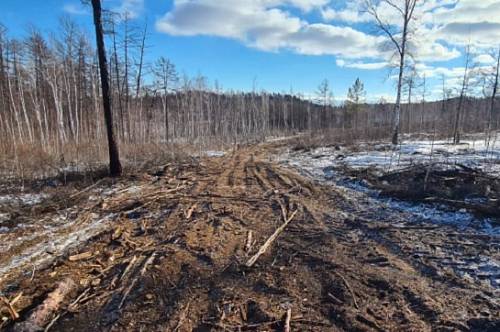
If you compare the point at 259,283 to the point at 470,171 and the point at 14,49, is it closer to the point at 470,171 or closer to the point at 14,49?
the point at 470,171

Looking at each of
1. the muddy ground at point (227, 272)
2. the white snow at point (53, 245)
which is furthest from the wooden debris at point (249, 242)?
the white snow at point (53, 245)

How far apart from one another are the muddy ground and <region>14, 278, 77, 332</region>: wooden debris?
2cm

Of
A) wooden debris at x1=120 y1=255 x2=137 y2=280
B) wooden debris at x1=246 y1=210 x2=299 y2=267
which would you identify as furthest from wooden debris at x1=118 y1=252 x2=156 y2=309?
wooden debris at x1=246 y1=210 x2=299 y2=267

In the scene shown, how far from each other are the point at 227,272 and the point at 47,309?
2.30 metres

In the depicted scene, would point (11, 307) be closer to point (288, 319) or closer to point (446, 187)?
point (288, 319)

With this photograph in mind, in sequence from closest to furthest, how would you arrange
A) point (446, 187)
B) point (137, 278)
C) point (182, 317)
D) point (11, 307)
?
point (182, 317) < point (11, 307) < point (137, 278) < point (446, 187)

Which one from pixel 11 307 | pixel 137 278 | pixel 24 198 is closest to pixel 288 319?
pixel 137 278

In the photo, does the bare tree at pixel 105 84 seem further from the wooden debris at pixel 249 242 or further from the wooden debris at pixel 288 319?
the wooden debris at pixel 288 319

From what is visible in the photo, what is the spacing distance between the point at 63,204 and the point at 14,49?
90.5ft

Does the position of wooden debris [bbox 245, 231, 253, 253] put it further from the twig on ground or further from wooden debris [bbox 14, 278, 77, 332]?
wooden debris [bbox 14, 278, 77, 332]

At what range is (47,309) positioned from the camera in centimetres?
389

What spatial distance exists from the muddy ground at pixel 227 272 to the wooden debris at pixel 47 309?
0.6 inches

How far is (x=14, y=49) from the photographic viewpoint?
28.3 metres

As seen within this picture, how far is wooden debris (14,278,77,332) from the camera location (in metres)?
3.57
